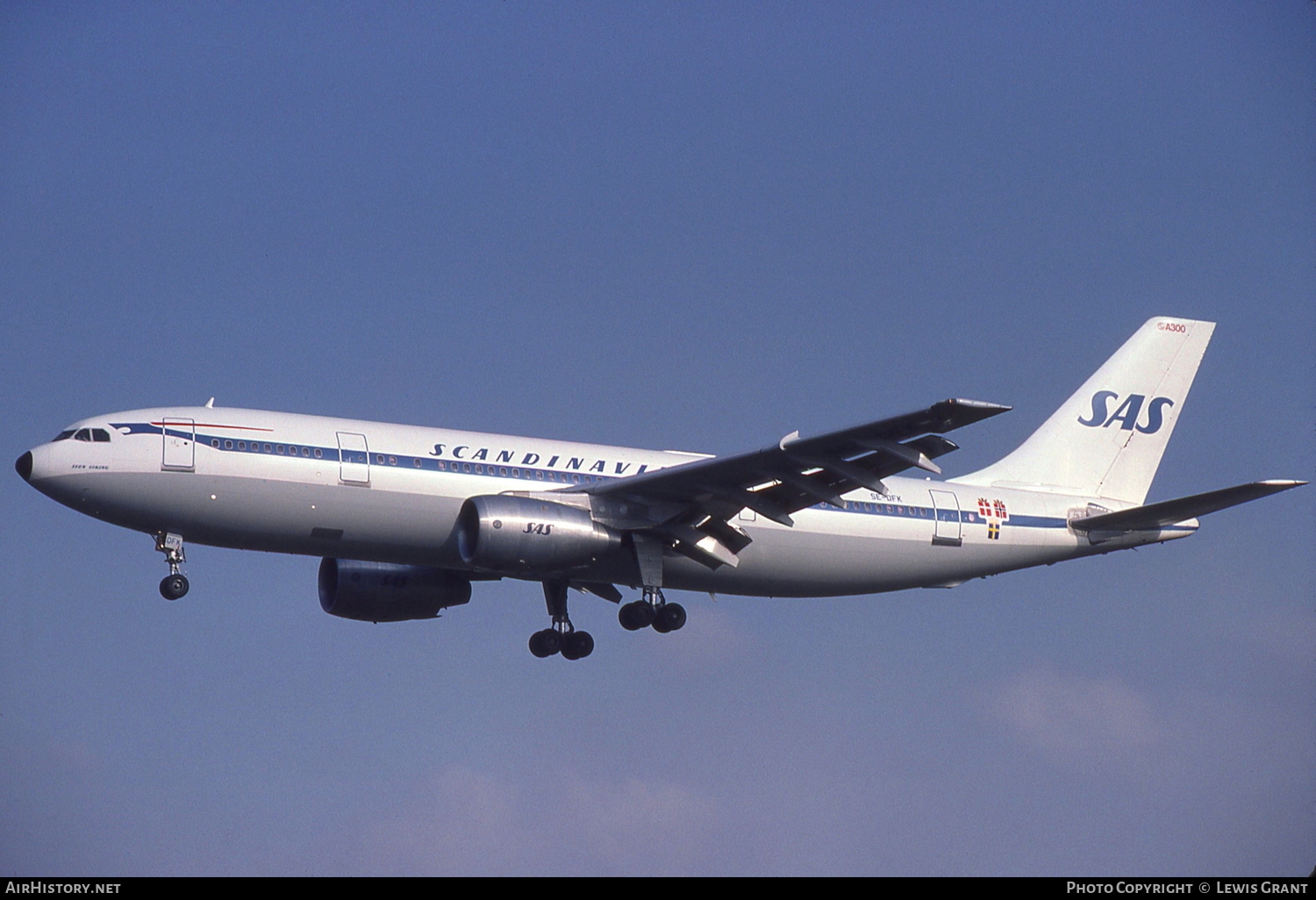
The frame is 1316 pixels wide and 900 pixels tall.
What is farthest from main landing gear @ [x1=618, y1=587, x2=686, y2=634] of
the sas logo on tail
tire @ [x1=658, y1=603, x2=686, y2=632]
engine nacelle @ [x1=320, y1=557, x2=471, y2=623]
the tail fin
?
the sas logo on tail

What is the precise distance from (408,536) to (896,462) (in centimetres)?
1135

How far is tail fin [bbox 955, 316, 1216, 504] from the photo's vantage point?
4725 centimetres

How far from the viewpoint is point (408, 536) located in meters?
38.3

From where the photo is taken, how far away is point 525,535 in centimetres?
3788

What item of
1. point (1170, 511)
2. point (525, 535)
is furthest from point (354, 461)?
point (1170, 511)

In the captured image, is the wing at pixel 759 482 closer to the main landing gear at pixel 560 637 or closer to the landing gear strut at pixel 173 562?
the main landing gear at pixel 560 637

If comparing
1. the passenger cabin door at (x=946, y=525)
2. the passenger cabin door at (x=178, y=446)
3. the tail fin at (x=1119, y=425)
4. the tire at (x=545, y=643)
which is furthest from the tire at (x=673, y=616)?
the passenger cabin door at (x=178, y=446)

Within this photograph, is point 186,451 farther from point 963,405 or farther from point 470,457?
point 963,405

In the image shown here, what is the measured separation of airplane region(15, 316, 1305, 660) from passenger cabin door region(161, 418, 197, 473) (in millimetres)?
47

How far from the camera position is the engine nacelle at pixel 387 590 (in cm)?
4422

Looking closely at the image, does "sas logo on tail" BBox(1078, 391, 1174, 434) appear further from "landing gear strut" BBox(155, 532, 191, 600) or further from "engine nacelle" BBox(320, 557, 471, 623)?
"landing gear strut" BBox(155, 532, 191, 600)

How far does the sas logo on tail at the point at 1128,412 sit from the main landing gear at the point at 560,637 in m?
16.1
